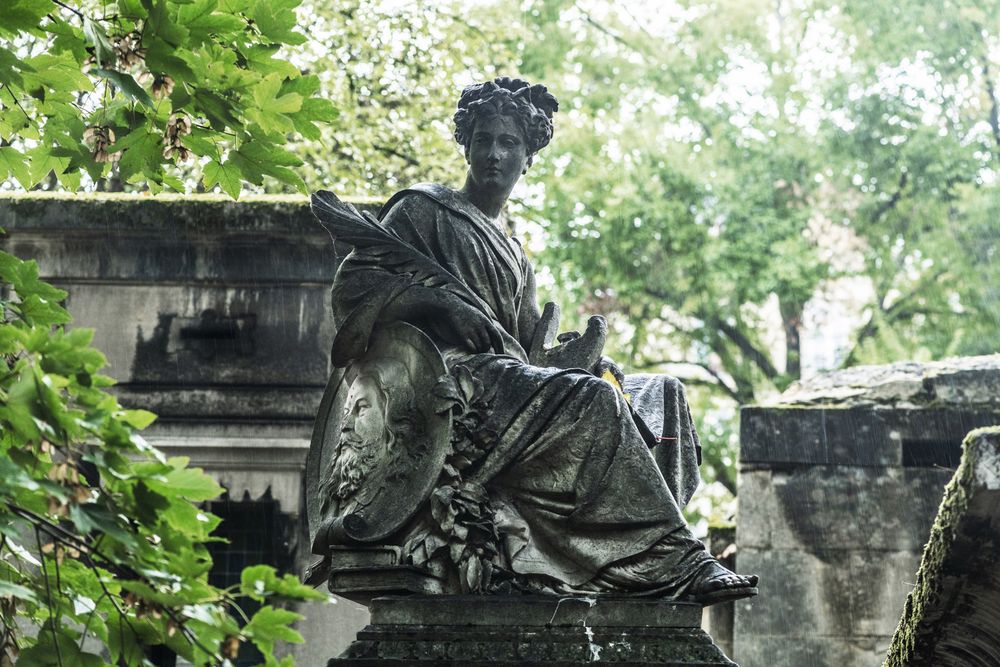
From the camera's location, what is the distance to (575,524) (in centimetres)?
645

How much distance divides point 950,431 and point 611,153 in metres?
12.7

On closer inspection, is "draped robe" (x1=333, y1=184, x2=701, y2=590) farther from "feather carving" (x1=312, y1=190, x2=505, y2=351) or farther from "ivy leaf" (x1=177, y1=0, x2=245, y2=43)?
"ivy leaf" (x1=177, y1=0, x2=245, y2=43)

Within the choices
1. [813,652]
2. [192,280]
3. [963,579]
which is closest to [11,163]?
[963,579]

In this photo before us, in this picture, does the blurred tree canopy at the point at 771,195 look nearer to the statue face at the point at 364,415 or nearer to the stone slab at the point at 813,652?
the stone slab at the point at 813,652

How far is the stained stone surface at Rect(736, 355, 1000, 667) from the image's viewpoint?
1042 cm

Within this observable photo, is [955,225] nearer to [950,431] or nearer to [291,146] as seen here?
[291,146]

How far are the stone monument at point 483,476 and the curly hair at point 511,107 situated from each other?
43 centimetres

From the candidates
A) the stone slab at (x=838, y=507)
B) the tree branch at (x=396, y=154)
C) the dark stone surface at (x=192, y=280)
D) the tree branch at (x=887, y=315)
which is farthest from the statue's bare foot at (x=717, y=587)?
the tree branch at (x=887, y=315)

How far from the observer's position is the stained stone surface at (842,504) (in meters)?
10.4

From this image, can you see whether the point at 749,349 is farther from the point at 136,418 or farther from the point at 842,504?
the point at 136,418

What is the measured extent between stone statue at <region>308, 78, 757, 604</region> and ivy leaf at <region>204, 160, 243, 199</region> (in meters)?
1.63


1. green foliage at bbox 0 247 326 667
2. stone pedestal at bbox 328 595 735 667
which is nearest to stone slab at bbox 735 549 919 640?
stone pedestal at bbox 328 595 735 667

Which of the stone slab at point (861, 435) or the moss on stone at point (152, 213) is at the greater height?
the moss on stone at point (152, 213)

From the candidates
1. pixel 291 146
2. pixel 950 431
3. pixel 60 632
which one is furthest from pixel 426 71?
pixel 60 632
